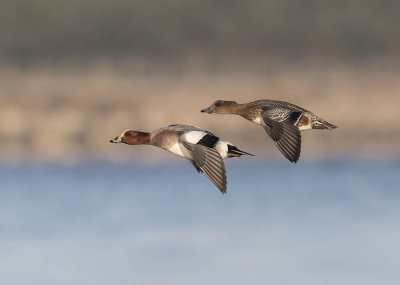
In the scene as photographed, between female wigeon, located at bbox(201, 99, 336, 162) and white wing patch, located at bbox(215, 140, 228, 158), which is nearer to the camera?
female wigeon, located at bbox(201, 99, 336, 162)

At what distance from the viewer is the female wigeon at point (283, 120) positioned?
1407cm

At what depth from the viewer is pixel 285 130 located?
14.4m

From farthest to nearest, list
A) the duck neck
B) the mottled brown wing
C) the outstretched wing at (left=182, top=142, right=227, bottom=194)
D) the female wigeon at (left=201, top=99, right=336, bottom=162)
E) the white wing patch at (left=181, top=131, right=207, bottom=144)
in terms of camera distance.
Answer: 1. the duck neck
2. the white wing patch at (left=181, top=131, right=207, bottom=144)
3. the female wigeon at (left=201, top=99, right=336, bottom=162)
4. the mottled brown wing
5. the outstretched wing at (left=182, top=142, right=227, bottom=194)

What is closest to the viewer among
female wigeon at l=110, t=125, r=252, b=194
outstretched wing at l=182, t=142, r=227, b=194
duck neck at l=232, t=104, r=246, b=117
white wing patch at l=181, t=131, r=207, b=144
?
outstretched wing at l=182, t=142, r=227, b=194

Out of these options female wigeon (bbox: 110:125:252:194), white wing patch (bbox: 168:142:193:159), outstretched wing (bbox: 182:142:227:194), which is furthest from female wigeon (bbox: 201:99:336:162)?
white wing patch (bbox: 168:142:193:159)

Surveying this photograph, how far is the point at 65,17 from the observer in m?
25.2

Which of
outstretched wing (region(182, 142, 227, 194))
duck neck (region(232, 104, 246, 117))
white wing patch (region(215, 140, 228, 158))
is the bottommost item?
outstretched wing (region(182, 142, 227, 194))

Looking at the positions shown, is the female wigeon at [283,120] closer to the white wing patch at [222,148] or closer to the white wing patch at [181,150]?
the white wing patch at [222,148]

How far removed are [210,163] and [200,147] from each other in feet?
1.29

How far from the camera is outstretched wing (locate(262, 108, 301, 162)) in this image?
45.8 ft

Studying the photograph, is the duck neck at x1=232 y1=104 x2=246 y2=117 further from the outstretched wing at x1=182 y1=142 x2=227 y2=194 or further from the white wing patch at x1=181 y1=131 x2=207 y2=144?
the outstretched wing at x1=182 y1=142 x2=227 y2=194

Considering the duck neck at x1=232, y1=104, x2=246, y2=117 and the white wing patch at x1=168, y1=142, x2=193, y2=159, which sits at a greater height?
the duck neck at x1=232, y1=104, x2=246, y2=117

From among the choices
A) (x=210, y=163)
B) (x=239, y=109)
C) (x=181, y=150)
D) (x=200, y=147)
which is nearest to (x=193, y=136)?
(x=181, y=150)

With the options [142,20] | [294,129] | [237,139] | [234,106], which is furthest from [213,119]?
[294,129]
